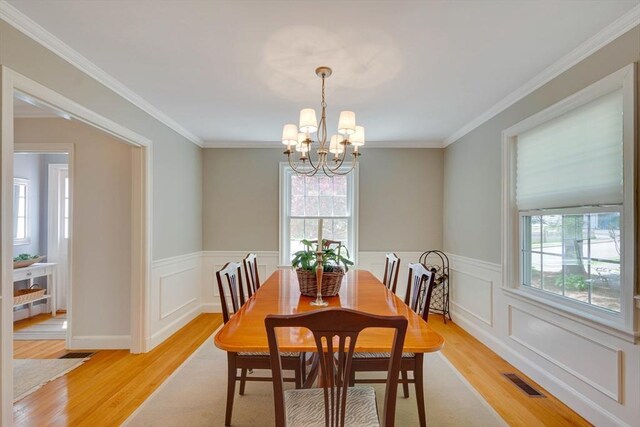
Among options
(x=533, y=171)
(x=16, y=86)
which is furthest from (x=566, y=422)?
(x=16, y=86)

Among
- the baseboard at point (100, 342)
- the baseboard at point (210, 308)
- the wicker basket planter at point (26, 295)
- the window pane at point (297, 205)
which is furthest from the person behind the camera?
the window pane at point (297, 205)

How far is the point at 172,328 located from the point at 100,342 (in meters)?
0.69

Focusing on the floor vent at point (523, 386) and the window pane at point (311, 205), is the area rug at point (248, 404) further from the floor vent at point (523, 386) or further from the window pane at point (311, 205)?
the window pane at point (311, 205)

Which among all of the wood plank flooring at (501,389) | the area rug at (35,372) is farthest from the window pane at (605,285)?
the area rug at (35,372)

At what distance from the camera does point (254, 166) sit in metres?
4.60

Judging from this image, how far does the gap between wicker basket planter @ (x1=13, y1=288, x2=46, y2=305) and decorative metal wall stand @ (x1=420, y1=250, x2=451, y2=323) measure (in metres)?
4.83

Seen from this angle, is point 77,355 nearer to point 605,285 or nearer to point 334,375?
point 334,375

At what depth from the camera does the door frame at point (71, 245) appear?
1.71m

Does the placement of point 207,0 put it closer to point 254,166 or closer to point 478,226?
point 254,166

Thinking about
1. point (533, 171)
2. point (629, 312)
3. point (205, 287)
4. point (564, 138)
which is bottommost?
point (205, 287)

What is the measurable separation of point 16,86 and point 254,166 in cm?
293

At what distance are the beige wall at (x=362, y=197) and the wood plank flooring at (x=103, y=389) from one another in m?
1.67

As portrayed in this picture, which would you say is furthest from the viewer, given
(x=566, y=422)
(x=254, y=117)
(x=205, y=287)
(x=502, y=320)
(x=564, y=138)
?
(x=205, y=287)

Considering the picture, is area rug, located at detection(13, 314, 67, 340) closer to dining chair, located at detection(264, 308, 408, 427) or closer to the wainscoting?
dining chair, located at detection(264, 308, 408, 427)
